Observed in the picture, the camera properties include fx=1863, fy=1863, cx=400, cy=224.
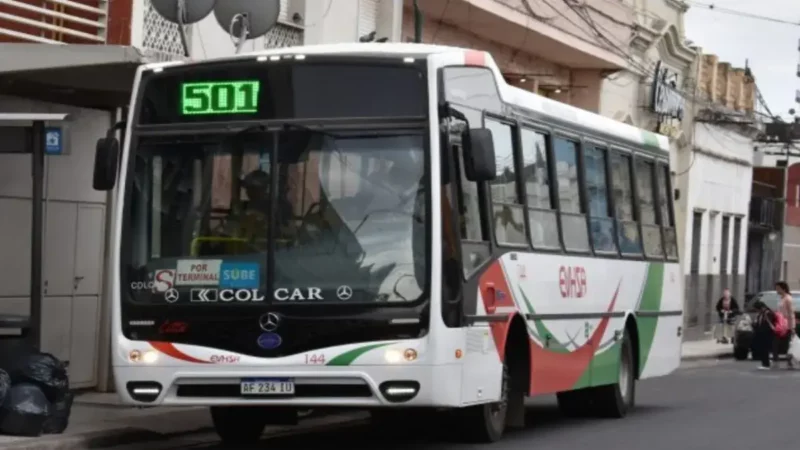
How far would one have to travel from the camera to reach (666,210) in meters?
21.4

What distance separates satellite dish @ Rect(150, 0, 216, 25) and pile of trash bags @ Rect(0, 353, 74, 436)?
408 cm

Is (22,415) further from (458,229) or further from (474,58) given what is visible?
(474,58)

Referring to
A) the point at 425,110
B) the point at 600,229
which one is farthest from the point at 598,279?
the point at 425,110

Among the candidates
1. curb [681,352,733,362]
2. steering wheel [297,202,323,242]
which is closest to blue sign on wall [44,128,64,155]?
steering wheel [297,202,323,242]

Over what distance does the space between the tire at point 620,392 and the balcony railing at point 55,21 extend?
630cm

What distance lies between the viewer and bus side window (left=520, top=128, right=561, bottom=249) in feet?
52.8

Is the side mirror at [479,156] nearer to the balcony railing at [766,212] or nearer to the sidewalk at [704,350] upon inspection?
the sidewalk at [704,350]

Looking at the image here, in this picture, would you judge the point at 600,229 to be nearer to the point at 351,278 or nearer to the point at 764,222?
the point at 351,278

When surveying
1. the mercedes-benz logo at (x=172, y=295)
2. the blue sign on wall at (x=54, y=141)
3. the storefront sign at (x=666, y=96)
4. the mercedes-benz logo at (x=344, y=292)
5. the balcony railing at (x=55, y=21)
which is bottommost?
the mercedes-benz logo at (x=172, y=295)

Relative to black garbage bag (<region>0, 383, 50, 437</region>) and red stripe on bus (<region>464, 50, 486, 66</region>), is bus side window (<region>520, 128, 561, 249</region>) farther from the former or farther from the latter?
black garbage bag (<region>0, 383, 50, 437</region>)

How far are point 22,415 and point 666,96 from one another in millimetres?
29184

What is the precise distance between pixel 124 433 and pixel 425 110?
3853 mm

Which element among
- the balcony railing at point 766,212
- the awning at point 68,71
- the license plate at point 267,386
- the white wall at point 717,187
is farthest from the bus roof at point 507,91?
the balcony railing at point 766,212

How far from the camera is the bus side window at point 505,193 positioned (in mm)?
15102
